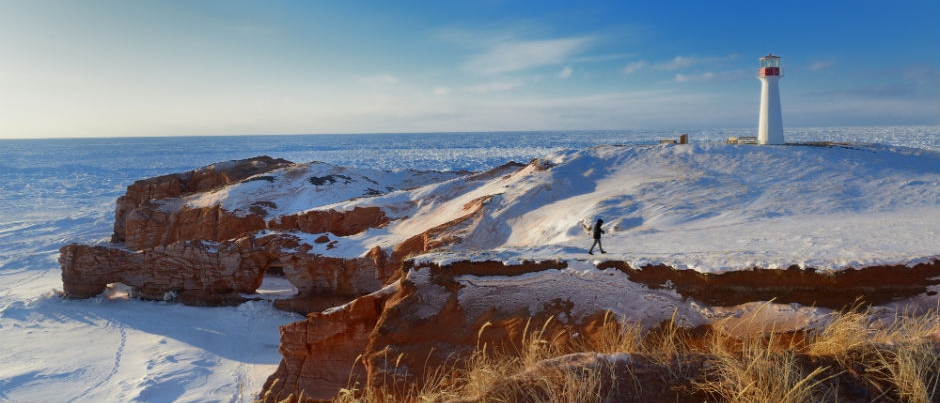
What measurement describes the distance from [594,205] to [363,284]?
7210 mm

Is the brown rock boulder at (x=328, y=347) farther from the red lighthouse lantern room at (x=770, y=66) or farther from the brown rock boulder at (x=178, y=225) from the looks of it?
the red lighthouse lantern room at (x=770, y=66)

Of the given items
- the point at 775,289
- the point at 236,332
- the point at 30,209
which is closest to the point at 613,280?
the point at 775,289

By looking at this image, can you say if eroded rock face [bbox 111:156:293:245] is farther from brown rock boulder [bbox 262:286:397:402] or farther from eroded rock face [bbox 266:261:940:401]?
eroded rock face [bbox 266:261:940:401]

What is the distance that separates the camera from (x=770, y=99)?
22.2 m

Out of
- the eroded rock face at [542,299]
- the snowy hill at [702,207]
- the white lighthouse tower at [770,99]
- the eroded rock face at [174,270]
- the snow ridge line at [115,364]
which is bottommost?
the snow ridge line at [115,364]

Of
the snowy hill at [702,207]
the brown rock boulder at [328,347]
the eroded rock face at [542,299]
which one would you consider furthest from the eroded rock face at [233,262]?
the eroded rock face at [542,299]

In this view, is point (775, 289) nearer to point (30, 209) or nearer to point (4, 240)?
point (4, 240)

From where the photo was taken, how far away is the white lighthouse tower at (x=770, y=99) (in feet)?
72.7

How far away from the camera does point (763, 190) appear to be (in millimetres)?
15750

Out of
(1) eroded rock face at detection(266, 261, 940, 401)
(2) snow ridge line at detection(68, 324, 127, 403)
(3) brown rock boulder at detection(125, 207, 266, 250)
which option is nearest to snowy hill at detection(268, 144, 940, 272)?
(1) eroded rock face at detection(266, 261, 940, 401)

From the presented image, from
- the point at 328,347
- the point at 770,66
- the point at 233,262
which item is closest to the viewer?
the point at 328,347

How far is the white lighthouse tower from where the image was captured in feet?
72.7

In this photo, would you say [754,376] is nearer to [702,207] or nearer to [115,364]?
[702,207]

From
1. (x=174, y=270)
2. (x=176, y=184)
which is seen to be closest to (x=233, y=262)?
(x=174, y=270)
